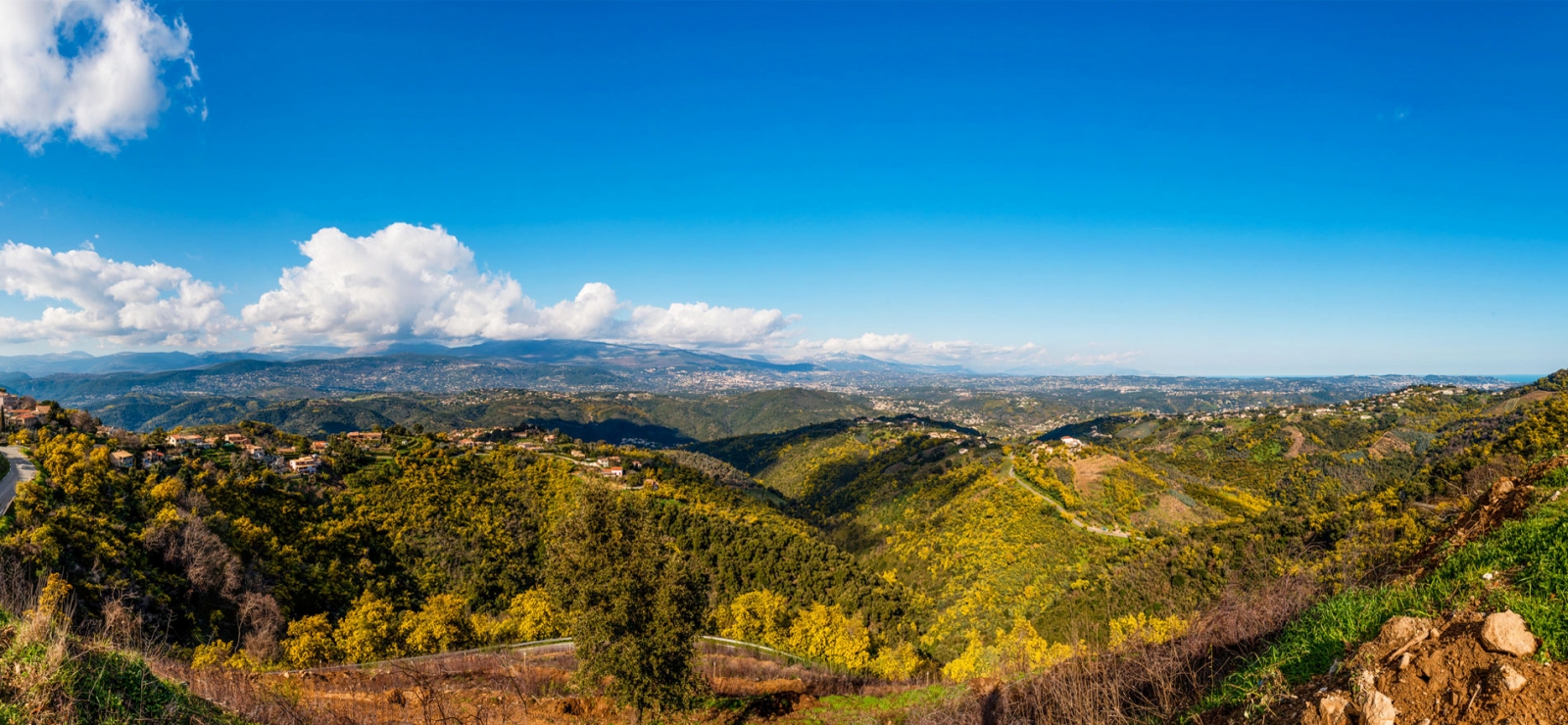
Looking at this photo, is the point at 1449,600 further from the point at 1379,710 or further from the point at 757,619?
the point at 757,619

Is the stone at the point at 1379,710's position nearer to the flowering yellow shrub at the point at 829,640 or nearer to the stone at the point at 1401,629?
the stone at the point at 1401,629

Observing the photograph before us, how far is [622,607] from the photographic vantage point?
17.8m

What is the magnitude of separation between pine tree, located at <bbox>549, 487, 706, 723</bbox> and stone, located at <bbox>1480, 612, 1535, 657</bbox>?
58.7ft

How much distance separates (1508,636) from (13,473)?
58.4m

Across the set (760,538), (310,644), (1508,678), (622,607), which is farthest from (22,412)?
(1508,678)

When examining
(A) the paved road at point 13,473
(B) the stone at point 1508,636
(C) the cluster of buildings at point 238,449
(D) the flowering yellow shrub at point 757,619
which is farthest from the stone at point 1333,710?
(C) the cluster of buildings at point 238,449

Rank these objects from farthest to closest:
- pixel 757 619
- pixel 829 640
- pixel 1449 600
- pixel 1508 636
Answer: pixel 757 619, pixel 829 640, pixel 1449 600, pixel 1508 636

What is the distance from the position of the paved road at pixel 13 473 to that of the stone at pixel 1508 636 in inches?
1919

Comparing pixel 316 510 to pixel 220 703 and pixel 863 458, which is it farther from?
pixel 863 458

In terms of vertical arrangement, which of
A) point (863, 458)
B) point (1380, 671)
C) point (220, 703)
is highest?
point (1380, 671)

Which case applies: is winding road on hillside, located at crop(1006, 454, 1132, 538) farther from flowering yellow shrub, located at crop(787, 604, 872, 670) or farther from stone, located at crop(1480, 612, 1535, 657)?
stone, located at crop(1480, 612, 1535, 657)

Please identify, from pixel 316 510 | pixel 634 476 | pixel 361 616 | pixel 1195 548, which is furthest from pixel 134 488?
pixel 1195 548

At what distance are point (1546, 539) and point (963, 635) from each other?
4340 centimetres

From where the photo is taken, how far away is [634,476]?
7300 centimetres
